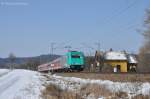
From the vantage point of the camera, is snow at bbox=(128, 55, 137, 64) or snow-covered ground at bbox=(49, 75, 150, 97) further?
Answer: snow at bbox=(128, 55, 137, 64)

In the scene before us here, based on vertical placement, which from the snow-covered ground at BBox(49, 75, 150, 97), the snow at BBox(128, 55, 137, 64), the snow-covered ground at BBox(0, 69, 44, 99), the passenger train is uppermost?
the snow at BBox(128, 55, 137, 64)

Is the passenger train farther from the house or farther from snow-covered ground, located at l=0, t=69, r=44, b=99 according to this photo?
the house

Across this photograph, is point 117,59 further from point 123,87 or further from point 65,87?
point 123,87

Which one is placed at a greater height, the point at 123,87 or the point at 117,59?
the point at 117,59

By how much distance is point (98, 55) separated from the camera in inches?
4380

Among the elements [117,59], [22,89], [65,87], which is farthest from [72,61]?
[117,59]

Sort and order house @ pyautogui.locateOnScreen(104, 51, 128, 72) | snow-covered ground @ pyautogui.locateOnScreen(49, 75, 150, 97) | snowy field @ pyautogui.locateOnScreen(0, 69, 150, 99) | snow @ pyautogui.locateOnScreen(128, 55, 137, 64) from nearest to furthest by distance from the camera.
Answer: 1. snow-covered ground @ pyautogui.locateOnScreen(49, 75, 150, 97)
2. snowy field @ pyautogui.locateOnScreen(0, 69, 150, 99)
3. house @ pyautogui.locateOnScreen(104, 51, 128, 72)
4. snow @ pyautogui.locateOnScreen(128, 55, 137, 64)

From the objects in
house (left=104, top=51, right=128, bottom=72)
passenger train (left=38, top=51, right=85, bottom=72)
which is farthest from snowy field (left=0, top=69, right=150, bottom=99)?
house (left=104, top=51, right=128, bottom=72)

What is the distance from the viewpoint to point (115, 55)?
119 meters

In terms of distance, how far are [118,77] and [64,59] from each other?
113 ft

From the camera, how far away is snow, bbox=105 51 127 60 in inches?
4551

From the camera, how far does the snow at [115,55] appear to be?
115606mm

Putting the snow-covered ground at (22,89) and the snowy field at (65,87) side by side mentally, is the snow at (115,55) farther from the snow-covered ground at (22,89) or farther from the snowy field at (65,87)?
the snowy field at (65,87)

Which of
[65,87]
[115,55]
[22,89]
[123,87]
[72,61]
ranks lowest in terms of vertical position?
[22,89]
